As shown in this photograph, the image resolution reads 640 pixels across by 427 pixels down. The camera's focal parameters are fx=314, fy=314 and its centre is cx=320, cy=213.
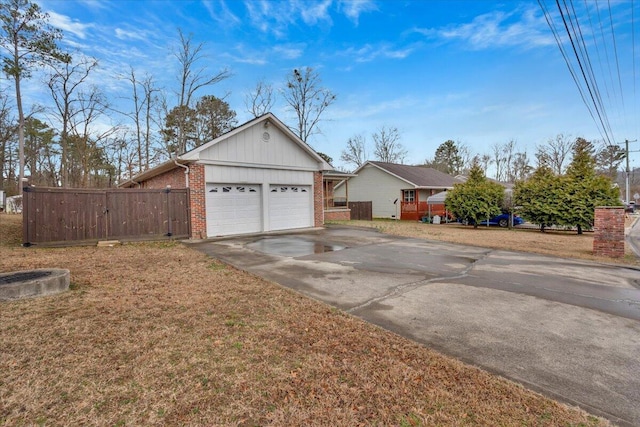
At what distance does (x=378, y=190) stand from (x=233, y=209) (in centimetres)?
1669

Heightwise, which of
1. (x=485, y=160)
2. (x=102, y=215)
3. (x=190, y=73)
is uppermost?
(x=190, y=73)

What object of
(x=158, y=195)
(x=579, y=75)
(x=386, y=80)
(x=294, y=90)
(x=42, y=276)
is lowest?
(x=42, y=276)

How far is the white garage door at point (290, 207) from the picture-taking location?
1386cm

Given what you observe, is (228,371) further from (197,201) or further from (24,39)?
(24,39)

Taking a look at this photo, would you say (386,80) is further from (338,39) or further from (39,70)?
(39,70)

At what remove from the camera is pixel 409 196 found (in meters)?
25.2

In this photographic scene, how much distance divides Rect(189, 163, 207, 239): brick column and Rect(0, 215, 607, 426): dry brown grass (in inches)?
259

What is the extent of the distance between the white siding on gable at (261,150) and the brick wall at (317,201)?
24.3 inches

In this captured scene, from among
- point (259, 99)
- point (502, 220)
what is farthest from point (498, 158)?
point (259, 99)

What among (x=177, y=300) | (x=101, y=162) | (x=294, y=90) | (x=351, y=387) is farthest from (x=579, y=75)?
(x=101, y=162)

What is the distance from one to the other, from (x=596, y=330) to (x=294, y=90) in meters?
30.4

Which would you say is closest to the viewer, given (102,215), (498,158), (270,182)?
(102,215)

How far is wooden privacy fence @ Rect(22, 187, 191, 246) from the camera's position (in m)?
8.95

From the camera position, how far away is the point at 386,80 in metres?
19.0
